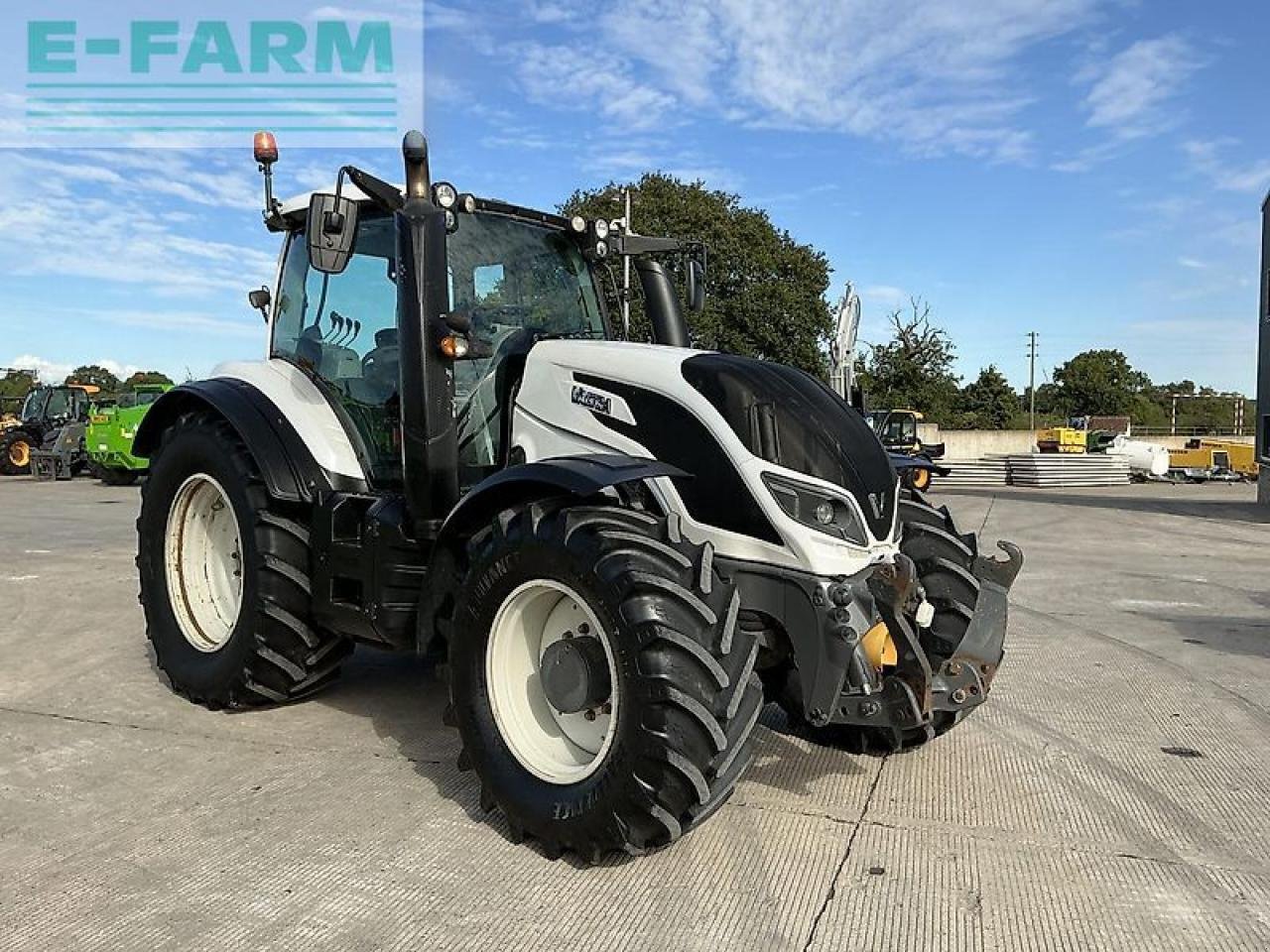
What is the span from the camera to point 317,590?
443 cm

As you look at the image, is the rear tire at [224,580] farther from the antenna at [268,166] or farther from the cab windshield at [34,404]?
the cab windshield at [34,404]

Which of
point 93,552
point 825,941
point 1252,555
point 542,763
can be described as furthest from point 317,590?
point 1252,555

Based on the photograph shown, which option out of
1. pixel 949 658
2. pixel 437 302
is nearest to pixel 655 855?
pixel 949 658

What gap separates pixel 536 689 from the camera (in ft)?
11.6

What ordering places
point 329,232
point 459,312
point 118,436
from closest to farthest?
point 329,232
point 459,312
point 118,436

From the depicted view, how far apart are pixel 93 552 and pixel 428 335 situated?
809 centimetres

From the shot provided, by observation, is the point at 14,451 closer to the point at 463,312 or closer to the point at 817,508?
the point at 463,312

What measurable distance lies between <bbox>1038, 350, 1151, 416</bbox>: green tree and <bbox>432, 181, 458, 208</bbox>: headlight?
69756 millimetres

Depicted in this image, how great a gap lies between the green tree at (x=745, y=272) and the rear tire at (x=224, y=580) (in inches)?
1123

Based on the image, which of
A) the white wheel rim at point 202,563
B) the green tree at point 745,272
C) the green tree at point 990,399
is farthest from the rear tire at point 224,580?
the green tree at point 990,399

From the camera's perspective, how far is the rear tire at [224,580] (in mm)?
4434

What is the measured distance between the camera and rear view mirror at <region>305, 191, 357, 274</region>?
12.4 feet

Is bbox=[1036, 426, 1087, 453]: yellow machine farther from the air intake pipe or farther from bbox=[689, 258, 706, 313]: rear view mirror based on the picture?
bbox=[689, 258, 706, 313]: rear view mirror

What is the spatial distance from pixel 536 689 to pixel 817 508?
116cm
